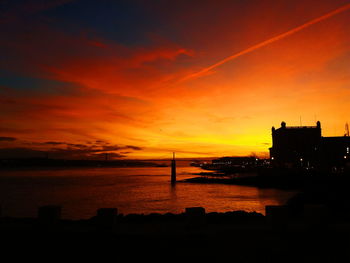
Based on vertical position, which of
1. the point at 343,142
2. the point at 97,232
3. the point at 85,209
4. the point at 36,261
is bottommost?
the point at 85,209

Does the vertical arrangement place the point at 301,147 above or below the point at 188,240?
above

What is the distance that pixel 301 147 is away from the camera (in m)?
125

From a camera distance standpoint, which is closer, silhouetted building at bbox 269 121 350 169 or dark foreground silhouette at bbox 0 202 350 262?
dark foreground silhouette at bbox 0 202 350 262

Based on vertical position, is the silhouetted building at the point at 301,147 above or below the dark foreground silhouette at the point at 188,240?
above

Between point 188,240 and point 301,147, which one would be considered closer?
point 188,240

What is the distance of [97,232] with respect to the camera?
11.3 meters

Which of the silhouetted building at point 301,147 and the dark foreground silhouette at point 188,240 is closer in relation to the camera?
the dark foreground silhouette at point 188,240

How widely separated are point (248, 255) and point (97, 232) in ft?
17.0

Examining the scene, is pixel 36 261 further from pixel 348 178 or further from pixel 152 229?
pixel 348 178

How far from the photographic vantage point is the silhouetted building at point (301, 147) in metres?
107

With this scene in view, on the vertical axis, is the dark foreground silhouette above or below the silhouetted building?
below

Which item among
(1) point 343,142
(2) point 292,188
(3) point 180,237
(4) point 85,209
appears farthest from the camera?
(1) point 343,142

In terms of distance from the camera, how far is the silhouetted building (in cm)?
10655

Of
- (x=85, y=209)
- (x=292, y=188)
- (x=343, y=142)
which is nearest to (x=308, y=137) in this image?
(x=343, y=142)
